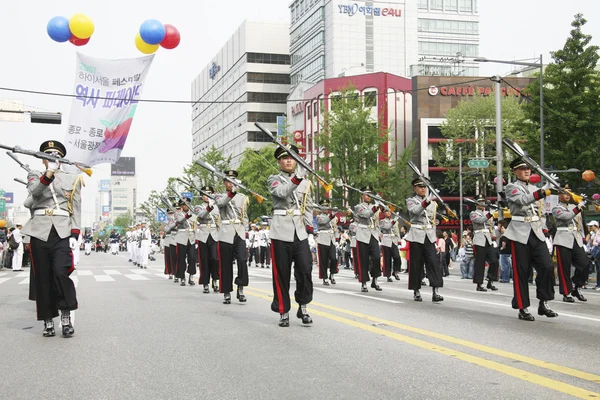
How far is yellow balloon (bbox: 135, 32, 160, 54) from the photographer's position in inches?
658

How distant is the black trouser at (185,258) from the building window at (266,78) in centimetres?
7734

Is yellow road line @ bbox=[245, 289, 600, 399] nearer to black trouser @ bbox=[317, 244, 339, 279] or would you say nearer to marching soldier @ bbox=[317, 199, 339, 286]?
black trouser @ bbox=[317, 244, 339, 279]

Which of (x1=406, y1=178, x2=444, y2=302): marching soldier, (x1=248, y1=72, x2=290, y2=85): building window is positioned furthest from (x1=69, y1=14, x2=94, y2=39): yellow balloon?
(x1=248, y1=72, x2=290, y2=85): building window

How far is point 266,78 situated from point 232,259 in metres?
83.7

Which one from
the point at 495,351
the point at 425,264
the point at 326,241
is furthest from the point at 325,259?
the point at 495,351

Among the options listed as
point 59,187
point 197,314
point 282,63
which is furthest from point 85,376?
point 282,63

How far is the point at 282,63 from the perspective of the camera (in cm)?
9631

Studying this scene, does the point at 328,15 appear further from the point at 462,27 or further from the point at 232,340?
the point at 232,340

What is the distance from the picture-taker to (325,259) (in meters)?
18.6

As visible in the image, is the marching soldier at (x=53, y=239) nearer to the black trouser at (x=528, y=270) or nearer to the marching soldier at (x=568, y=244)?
the black trouser at (x=528, y=270)

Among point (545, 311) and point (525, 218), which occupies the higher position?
point (525, 218)

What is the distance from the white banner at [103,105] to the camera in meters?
16.4

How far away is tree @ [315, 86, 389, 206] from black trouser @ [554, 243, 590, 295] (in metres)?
28.7

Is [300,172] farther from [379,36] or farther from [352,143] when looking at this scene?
[379,36]
